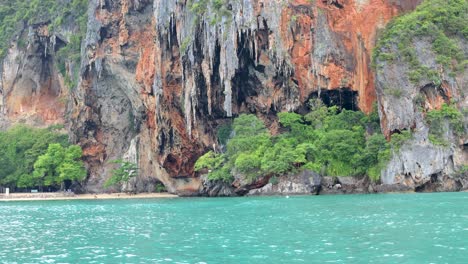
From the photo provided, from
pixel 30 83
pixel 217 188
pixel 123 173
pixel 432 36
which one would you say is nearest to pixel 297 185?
pixel 217 188

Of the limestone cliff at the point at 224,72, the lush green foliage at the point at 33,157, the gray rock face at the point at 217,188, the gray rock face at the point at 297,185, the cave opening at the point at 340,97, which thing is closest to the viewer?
the gray rock face at the point at 297,185

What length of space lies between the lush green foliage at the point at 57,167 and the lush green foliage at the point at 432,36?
34173mm

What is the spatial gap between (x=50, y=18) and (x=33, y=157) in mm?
17561

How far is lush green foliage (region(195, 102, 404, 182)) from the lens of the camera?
47312 mm

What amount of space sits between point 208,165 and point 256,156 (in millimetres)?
5556

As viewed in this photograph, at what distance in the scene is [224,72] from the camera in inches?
2092

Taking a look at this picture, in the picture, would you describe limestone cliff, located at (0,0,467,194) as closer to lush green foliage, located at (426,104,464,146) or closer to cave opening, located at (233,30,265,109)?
cave opening, located at (233,30,265,109)

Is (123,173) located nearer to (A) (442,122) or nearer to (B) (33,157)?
(B) (33,157)

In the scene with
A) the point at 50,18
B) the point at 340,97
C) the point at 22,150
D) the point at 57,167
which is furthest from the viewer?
the point at 50,18

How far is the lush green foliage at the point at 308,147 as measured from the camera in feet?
155

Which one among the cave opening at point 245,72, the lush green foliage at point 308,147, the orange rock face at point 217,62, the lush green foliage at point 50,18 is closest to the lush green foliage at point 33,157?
the lush green foliage at point 50,18

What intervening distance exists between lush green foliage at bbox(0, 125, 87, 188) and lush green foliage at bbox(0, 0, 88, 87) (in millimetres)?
7288

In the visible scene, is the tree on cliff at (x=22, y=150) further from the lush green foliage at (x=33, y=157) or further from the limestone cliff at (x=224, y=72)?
the limestone cliff at (x=224, y=72)

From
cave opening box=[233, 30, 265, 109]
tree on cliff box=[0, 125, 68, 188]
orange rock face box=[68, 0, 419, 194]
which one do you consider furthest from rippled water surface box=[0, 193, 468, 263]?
tree on cliff box=[0, 125, 68, 188]
